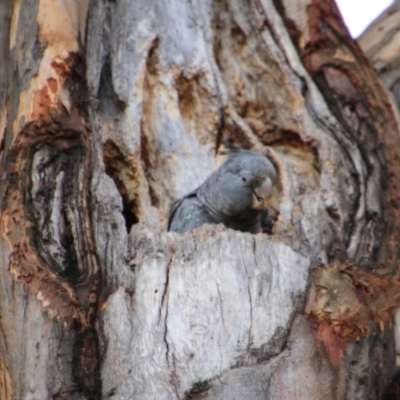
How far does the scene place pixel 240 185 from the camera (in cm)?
465

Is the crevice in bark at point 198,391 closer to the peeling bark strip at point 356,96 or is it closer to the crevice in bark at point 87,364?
the crevice in bark at point 87,364

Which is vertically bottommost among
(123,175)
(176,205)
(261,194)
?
(261,194)

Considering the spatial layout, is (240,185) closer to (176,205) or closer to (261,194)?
(261,194)

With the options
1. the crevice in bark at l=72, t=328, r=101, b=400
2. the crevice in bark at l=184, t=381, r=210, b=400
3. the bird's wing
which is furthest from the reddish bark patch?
the bird's wing

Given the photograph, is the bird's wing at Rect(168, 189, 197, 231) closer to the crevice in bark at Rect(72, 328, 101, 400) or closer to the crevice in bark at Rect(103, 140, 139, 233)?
the crevice in bark at Rect(103, 140, 139, 233)

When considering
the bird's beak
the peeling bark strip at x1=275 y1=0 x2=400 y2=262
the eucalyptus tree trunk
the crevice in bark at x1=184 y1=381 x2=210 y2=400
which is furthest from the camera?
the bird's beak

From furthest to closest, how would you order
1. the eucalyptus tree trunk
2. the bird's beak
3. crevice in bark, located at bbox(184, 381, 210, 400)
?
the bird's beak, the eucalyptus tree trunk, crevice in bark, located at bbox(184, 381, 210, 400)

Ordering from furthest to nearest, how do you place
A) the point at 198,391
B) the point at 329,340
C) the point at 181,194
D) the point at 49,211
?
1. the point at 181,194
2. the point at 49,211
3. the point at 329,340
4. the point at 198,391

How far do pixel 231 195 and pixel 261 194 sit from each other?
18 cm

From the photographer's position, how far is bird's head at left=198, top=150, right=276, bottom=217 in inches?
176

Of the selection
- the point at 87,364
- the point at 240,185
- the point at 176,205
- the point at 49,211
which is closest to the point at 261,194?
the point at 240,185

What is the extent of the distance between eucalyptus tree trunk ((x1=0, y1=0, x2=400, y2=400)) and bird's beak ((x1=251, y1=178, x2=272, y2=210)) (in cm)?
10

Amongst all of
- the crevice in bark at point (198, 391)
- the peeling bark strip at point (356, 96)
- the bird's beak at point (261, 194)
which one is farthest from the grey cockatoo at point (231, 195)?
the crevice in bark at point (198, 391)

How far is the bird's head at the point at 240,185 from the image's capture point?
4.48 m
